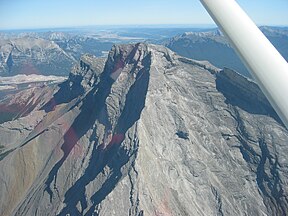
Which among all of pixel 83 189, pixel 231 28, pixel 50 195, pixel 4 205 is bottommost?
pixel 4 205

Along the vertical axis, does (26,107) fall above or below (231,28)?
below

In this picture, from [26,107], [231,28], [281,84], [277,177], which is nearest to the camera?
[281,84]

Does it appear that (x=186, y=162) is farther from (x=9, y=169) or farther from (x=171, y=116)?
(x=9, y=169)

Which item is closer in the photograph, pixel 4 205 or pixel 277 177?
pixel 277 177

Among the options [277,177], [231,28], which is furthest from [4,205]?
[231,28]

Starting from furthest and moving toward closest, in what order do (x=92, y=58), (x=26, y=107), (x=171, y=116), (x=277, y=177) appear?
(x=26, y=107)
(x=92, y=58)
(x=171, y=116)
(x=277, y=177)

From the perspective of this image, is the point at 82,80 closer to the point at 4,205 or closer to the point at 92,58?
the point at 92,58
